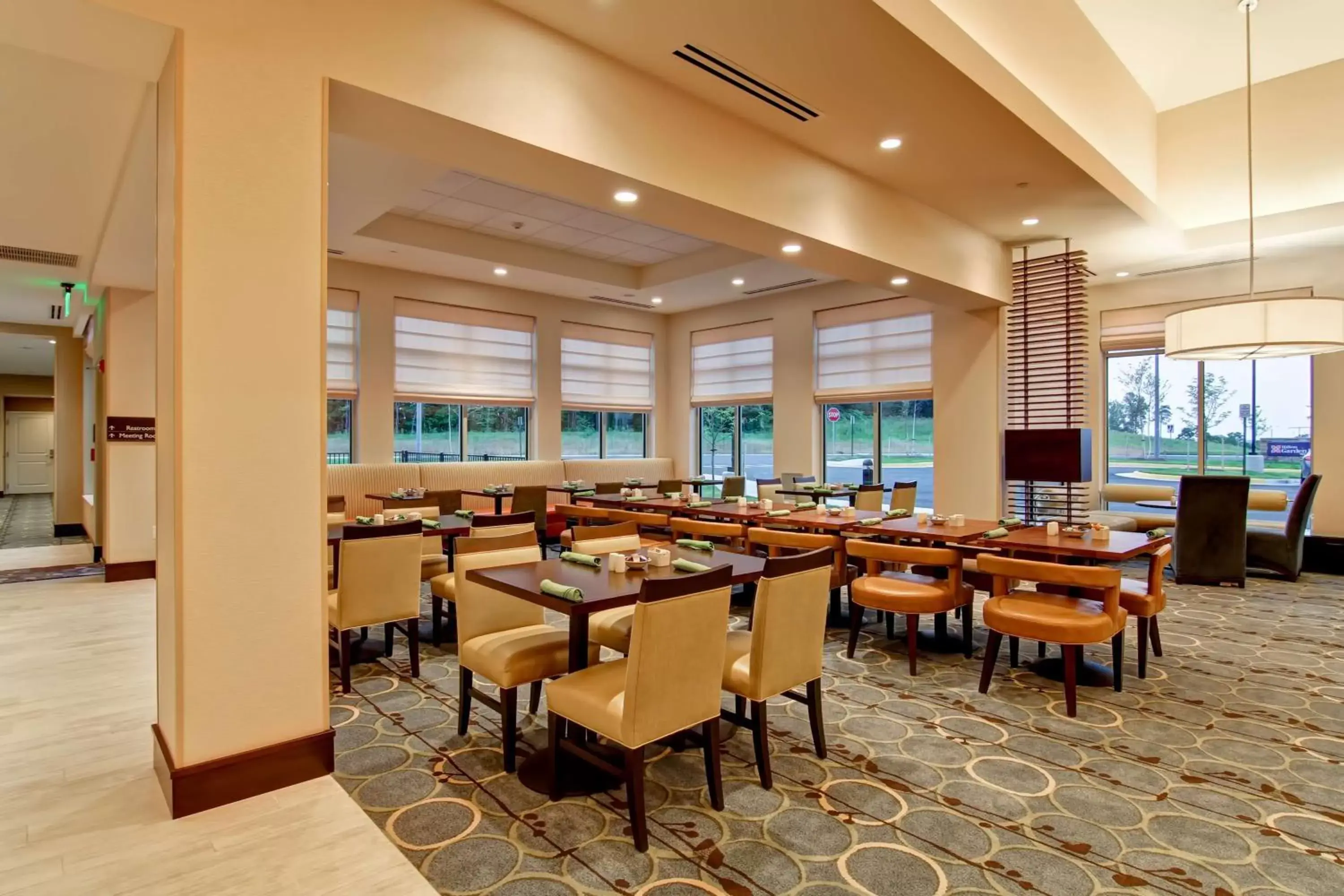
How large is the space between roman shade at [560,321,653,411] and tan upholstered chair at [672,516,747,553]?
572 centimetres

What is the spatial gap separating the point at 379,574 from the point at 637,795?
2347 mm

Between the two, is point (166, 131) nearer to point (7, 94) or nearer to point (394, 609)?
point (7, 94)

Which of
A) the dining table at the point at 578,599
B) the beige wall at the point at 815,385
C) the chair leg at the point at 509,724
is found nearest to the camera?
the dining table at the point at 578,599

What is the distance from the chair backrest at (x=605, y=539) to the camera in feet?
12.6

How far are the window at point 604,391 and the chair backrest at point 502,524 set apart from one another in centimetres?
635

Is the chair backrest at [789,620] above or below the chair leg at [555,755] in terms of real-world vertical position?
above

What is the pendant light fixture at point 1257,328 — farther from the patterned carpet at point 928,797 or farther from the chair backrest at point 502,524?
the chair backrest at point 502,524

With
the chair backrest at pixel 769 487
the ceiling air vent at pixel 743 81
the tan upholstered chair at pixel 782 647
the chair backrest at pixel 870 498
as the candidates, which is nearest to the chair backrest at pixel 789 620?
the tan upholstered chair at pixel 782 647

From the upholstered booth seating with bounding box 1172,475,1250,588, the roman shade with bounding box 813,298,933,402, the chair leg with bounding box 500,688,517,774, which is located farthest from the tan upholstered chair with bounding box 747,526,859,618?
the roman shade with bounding box 813,298,933,402

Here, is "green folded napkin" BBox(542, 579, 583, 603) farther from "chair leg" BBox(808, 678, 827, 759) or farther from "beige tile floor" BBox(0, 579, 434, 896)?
"chair leg" BBox(808, 678, 827, 759)

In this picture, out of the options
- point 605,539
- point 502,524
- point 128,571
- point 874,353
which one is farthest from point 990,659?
point 128,571

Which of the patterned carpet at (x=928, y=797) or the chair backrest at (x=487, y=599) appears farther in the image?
the chair backrest at (x=487, y=599)

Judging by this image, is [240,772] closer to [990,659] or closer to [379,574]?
[379,574]

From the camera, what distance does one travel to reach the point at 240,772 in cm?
267
